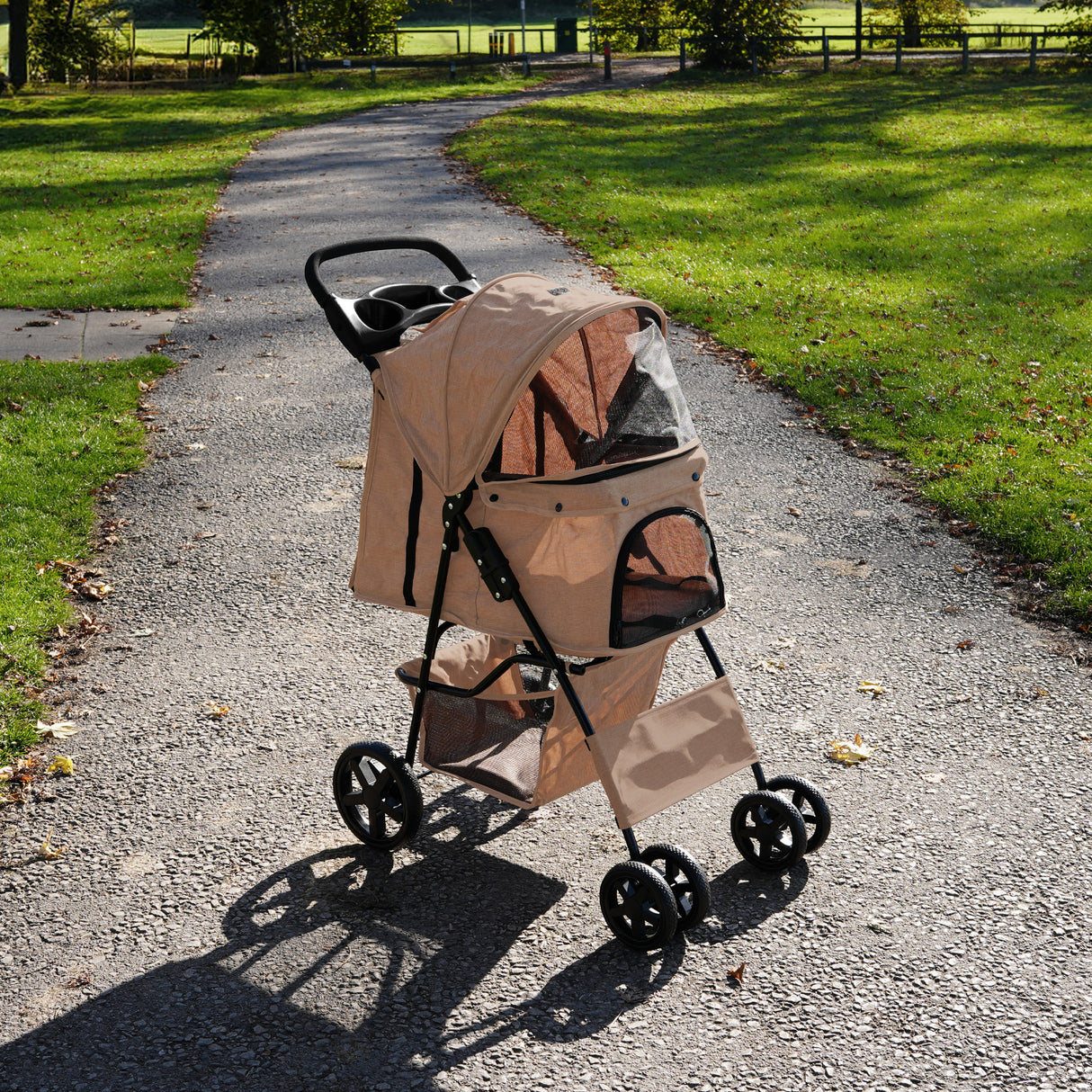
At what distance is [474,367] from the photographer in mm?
3318

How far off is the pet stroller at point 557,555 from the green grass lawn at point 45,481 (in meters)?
1.77

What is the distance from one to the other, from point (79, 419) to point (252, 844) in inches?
192

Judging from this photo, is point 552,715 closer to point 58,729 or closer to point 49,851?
point 49,851

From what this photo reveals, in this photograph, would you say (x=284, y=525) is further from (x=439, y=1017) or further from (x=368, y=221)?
(x=368, y=221)

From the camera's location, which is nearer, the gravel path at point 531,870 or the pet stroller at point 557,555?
the gravel path at point 531,870

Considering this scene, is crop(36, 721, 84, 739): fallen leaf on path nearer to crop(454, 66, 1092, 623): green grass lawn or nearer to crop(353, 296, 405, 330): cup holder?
crop(353, 296, 405, 330): cup holder

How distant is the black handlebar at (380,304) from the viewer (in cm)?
367

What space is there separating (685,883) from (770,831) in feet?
1.37

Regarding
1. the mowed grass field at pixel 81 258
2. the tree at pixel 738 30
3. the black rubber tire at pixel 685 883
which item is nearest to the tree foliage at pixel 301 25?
the mowed grass field at pixel 81 258

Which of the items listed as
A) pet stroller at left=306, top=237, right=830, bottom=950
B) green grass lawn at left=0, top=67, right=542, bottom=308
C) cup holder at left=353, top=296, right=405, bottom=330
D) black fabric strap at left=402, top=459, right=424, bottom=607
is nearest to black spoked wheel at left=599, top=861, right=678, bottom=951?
pet stroller at left=306, top=237, right=830, bottom=950

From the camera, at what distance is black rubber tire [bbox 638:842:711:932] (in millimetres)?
3375

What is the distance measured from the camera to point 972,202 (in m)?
16.4

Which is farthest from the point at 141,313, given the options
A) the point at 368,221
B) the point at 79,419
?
Answer: the point at 368,221

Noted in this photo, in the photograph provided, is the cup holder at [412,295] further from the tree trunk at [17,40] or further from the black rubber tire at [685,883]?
the tree trunk at [17,40]
